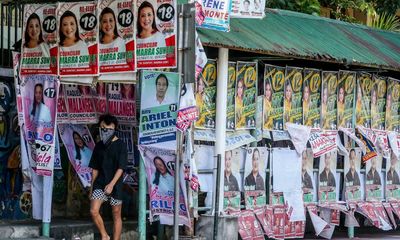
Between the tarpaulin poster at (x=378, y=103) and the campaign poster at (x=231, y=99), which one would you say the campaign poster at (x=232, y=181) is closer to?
the campaign poster at (x=231, y=99)

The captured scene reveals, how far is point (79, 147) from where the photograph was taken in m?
14.1

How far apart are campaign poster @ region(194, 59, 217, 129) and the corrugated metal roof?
2.01 ft

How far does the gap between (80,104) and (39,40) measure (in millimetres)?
1205

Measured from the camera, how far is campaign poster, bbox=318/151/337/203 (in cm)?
1634

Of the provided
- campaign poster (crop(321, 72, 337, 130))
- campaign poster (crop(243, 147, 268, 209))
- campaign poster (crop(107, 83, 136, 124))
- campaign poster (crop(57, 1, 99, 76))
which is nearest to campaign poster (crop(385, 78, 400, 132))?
campaign poster (crop(321, 72, 337, 130))

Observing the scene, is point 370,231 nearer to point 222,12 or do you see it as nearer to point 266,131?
point 266,131

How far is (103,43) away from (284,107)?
12.4ft

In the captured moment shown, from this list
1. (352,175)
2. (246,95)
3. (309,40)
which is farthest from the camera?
(352,175)

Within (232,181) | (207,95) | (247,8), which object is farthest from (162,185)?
(247,8)

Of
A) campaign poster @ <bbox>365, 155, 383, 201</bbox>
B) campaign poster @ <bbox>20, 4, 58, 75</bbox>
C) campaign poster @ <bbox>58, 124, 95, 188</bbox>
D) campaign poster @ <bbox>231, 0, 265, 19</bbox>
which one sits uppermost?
campaign poster @ <bbox>231, 0, 265, 19</bbox>

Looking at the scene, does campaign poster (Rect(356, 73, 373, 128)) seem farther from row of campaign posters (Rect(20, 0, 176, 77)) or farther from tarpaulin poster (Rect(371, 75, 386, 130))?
row of campaign posters (Rect(20, 0, 176, 77))

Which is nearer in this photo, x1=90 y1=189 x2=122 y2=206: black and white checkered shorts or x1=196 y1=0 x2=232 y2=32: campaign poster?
x1=90 y1=189 x2=122 y2=206: black and white checkered shorts

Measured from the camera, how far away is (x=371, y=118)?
1744cm

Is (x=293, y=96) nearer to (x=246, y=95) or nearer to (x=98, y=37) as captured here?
(x=246, y=95)
